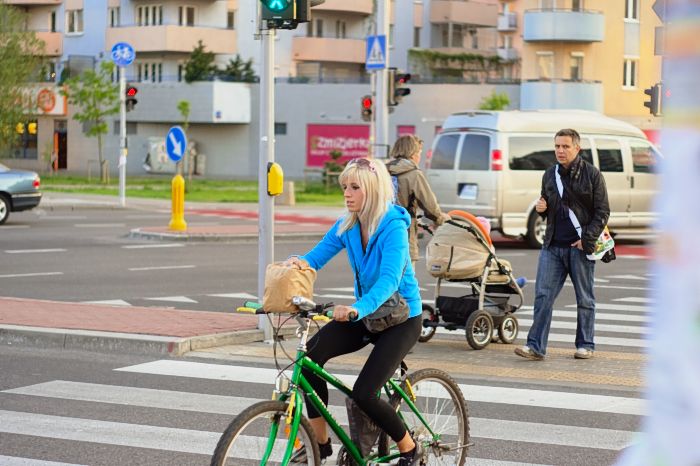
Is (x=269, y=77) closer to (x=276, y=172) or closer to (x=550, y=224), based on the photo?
(x=276, y=172)

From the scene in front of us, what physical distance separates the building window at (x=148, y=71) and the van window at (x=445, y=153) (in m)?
45.6

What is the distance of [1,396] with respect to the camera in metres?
8.17

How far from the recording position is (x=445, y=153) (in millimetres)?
23203

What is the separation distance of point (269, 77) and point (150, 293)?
491 centimetres

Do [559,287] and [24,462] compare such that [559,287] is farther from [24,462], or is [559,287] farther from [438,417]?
[24,462]

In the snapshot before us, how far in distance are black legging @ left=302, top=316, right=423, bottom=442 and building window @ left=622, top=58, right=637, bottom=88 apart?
171 feet

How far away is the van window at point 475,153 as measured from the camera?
Result: 74.5ft

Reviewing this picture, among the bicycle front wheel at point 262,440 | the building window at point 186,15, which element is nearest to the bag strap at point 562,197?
the bicycle front wheel at point 262,440

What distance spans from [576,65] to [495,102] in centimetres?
446

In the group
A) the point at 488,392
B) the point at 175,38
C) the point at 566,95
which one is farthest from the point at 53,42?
the point at 488,392

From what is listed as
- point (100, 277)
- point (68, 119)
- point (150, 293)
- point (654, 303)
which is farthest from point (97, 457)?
point (68, 119)

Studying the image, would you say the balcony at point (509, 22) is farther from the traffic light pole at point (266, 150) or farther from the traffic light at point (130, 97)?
the traffic light pole at point (266, 150)

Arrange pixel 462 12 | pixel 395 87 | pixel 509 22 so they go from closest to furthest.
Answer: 1. pixel 395 87
2. pixel 509 22
3. pixel 462 12

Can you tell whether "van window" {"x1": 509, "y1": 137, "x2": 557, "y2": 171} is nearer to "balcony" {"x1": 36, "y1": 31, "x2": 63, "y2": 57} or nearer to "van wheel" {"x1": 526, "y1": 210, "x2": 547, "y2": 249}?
"van wheel" {"x1": 526, "y1": 210, "x2": 547, "y2": 249}
